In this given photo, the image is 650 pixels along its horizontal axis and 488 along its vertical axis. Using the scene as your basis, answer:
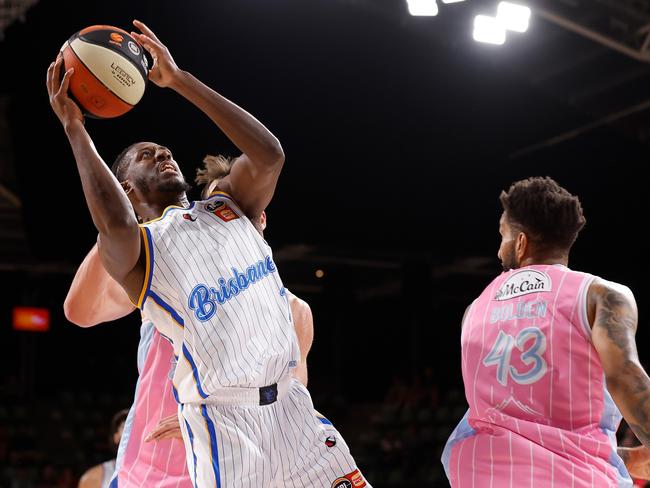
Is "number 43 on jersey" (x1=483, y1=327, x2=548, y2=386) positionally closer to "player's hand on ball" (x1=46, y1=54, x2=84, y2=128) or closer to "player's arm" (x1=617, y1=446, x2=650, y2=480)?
"player's arm" (x1=617, y1=446, x2=650, y2=480)

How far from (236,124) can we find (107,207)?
54 centimetres

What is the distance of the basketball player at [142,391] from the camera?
306 cm

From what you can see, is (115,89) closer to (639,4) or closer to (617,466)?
(617,466)

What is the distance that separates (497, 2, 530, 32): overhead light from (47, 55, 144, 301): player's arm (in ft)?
22.9

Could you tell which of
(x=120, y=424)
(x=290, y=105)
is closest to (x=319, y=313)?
(x=290, y=105)

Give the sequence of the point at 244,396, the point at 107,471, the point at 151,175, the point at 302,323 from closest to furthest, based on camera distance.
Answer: the point at 244,396 < the point at 151,175 < the point at 302,323 < the point at 107,471

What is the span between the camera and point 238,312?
8.86 ft

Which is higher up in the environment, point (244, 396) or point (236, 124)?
point (236, 124)

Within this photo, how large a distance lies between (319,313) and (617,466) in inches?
687

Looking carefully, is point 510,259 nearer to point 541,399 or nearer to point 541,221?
point 541,221

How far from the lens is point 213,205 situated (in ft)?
9.64

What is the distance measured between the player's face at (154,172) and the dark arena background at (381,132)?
4957 millimetres

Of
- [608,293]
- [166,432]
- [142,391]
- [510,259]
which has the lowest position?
[166,432]

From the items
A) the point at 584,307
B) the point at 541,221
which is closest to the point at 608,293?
the point at 584,307
